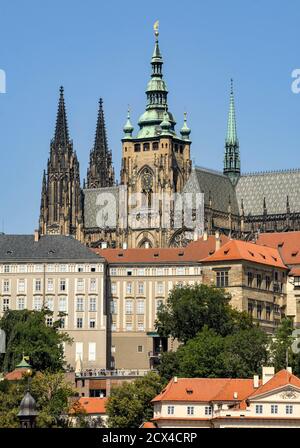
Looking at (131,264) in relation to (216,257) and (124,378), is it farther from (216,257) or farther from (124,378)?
(124,378)

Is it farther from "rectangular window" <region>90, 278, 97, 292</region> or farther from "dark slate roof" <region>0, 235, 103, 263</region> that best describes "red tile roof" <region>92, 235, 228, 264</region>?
"rectangular window" <region>90, 278, 97, 292</region>

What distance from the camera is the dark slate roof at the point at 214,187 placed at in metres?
184

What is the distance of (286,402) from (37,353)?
33.7 metres

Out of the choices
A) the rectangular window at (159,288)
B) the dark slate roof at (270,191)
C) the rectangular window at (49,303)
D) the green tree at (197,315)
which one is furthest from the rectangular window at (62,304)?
the dark slate roof at (270,191)

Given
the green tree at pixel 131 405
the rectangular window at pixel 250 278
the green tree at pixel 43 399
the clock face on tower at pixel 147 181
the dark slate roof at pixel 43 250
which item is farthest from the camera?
the clock face on tower at pixel 147 181

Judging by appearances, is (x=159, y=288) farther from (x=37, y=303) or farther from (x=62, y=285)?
(x=37, y=303)

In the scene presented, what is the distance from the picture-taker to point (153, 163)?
18800cm

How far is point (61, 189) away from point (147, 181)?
15443 mm

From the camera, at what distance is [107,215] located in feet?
630

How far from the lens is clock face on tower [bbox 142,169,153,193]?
18638 centimetres

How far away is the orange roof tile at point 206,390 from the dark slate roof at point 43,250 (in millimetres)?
43626

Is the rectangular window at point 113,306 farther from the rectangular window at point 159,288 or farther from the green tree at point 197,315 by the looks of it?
the green tree at point 197,315

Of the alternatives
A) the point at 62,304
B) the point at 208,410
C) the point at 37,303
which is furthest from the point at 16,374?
the point at 37,303

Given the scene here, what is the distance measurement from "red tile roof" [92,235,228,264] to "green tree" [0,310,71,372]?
16.2m
